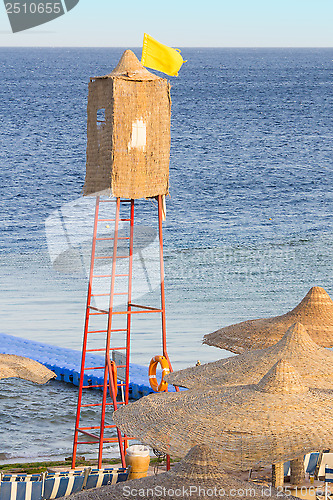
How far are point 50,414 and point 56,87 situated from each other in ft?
397

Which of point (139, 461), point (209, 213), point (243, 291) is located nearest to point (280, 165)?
point (209, 213)

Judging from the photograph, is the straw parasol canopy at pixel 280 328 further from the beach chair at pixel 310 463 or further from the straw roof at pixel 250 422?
the straw roof at pixel 250 422

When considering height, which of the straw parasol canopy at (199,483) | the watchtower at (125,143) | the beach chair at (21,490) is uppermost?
the watchtower at (125,143)

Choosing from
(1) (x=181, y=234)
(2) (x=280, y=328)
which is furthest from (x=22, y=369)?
(1) (x=181, y=234)

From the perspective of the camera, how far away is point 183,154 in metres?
76.2

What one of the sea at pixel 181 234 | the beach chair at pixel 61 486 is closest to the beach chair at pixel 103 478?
the beach chair at pixel 61 486

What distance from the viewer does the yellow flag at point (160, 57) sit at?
13094mm

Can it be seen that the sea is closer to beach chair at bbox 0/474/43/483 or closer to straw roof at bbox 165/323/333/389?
beach chair at bbox 0/474/43/483

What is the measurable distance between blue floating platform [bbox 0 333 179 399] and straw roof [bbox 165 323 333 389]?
22.8 feet

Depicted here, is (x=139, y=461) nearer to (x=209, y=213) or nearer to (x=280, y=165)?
(x=209, y=213)

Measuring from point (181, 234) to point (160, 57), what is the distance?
2782cm

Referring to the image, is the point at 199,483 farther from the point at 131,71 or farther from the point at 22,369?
the point at 22,369

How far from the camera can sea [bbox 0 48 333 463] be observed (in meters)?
21.4

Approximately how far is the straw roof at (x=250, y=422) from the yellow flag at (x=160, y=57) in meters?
5.54
